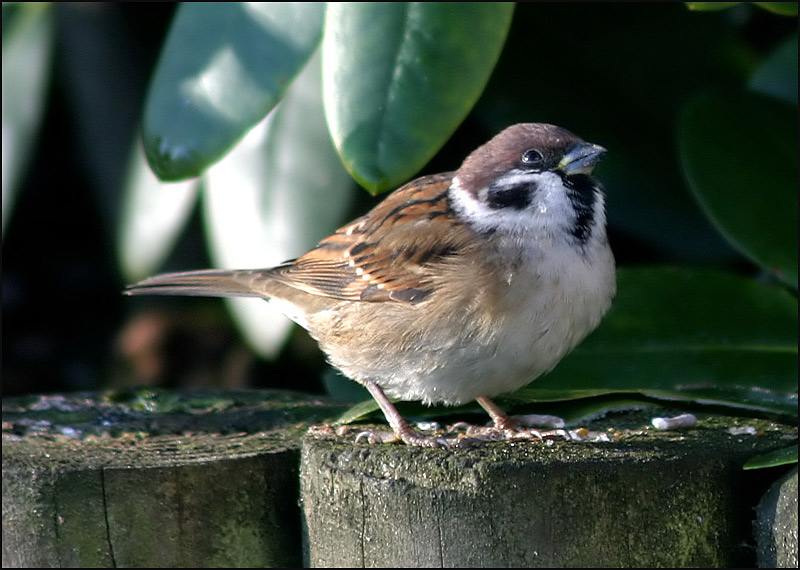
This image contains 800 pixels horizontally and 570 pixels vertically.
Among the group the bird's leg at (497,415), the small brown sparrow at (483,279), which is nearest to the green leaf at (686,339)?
the bird's leg at (497,415)

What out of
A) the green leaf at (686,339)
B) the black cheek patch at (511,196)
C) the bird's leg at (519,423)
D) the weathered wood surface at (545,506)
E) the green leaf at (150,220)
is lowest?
the weathered wood surface at (545,506)

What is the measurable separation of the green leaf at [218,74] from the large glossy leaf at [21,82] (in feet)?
3.65

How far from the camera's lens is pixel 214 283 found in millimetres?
3275

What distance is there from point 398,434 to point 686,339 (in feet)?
3.78

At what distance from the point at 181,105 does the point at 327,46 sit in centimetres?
46

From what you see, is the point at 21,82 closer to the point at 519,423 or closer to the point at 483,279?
the point at 483,279

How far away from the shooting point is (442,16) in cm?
300

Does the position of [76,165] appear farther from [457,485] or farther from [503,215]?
[457,485]

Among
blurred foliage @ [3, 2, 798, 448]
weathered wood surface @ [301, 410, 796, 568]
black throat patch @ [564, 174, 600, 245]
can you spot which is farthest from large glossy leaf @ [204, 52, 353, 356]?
weathered wood surface @ [301, 410, 796, 568]

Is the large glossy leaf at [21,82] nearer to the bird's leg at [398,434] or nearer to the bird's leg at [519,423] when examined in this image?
the bird's leg at [398,434]

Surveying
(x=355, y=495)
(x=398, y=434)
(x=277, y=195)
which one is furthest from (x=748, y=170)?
(x=355, y=495)

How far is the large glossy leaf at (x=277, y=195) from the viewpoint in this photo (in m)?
3.57

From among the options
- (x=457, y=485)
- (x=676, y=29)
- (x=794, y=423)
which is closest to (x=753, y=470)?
(x=794, y=423)

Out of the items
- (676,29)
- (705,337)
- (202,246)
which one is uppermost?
(676,29)
